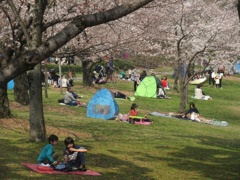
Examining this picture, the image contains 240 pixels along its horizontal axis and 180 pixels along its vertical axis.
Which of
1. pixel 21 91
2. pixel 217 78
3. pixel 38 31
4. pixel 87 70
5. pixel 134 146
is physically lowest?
pixel 134 146

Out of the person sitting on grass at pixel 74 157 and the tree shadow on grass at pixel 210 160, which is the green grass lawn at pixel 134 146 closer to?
the tree shadow on grass at pixel 210 160

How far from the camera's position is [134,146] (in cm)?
1714

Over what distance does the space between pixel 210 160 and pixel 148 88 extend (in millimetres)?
24940

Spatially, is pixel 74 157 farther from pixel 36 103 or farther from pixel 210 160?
pixel 210 160

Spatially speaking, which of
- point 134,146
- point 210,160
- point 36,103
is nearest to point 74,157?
point 36,103

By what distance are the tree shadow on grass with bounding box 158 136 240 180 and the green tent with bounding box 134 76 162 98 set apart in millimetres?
20084

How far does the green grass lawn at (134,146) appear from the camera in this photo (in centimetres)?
1312

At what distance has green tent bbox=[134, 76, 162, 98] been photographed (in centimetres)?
4072

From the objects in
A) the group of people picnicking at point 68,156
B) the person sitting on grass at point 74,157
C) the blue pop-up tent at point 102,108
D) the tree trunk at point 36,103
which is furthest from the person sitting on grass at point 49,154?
the blue pop-up tent at point 102,108

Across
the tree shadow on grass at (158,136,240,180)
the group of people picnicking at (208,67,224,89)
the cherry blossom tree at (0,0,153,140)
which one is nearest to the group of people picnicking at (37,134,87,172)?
the cherry blossom tree at (0,0,153,140)

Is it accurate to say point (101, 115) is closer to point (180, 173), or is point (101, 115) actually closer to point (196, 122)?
point (196, 122)

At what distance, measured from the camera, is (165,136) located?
A: 2094cm

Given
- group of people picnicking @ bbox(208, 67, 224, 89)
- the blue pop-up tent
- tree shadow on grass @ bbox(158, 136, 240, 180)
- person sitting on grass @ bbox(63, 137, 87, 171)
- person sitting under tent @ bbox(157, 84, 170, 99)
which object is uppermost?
group of people picnicking @ bbox(208, 67, 224, 89)

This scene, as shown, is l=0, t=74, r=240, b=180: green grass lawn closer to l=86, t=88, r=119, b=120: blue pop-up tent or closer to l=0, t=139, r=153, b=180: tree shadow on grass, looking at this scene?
l=0, t=139, r=153, b=180: tree shadow on grass
